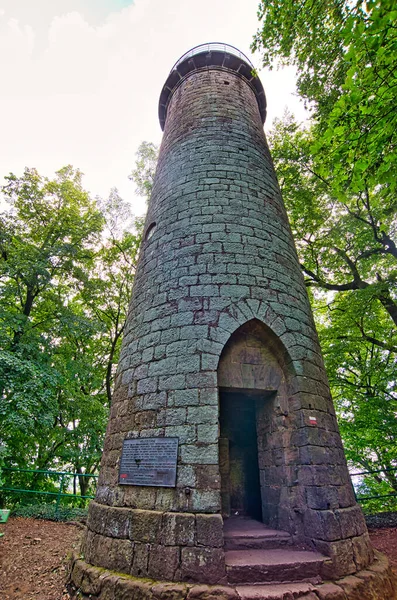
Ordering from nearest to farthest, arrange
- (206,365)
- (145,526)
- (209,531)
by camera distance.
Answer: (209,531), (145,526), (206,365)

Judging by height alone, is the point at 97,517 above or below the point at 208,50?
below

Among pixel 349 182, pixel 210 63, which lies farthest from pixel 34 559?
pixel 210 63

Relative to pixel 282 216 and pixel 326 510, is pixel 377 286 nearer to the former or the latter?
pixel 282 216

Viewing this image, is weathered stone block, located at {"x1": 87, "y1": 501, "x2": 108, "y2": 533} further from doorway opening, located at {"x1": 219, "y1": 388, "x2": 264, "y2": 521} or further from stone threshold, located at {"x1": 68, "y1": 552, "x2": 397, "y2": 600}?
doorway opening, located at {"x1": 219, "y1": 388, "x2": 264, "y2": 521}

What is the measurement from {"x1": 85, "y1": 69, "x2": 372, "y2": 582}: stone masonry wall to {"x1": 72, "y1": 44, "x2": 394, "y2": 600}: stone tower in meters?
0.02

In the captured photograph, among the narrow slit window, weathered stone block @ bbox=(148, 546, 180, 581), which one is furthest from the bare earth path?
the narrow slit window

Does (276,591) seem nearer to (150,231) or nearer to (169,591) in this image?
(169,591)

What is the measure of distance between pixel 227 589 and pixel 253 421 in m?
2.10

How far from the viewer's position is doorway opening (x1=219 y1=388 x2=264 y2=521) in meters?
3.97

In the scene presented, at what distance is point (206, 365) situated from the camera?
3.47 meters

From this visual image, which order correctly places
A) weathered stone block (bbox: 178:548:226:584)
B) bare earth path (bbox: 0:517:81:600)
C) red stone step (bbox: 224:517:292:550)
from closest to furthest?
weathered stone block (bbox: 178:548:226:584)
red stone step (bbox: 224:517:292:550)
bare earth path (bbox: 0:517:81:600)

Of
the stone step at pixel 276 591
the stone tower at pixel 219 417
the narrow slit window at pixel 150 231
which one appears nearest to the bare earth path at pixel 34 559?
the stone tower at pixel 219 417

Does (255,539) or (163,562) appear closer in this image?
(163,562)

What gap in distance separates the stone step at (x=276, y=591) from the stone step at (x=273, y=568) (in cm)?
6
